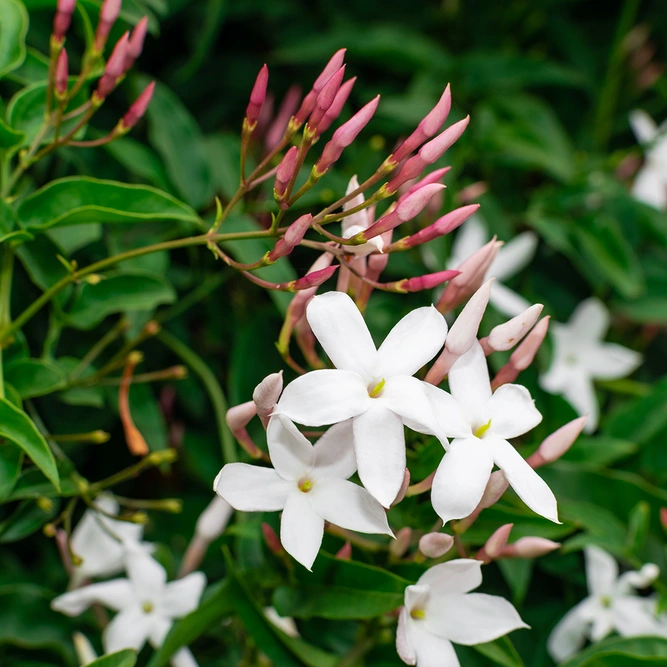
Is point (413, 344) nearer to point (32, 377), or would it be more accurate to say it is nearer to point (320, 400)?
point (320, 400)

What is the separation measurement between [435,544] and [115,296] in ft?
1.20

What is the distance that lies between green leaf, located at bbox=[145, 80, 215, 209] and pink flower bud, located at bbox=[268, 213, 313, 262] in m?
0.35

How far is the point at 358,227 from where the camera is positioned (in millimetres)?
523

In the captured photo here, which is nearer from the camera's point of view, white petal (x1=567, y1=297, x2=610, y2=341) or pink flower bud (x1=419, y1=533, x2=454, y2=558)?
pink flower bud (x1=419, y1=533, x2=454, y2=558)

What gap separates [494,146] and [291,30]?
0.33 metres

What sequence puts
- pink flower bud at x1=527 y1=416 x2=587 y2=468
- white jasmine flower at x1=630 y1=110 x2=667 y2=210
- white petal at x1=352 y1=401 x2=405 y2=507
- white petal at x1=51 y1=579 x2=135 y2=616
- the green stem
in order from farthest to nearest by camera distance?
white jasmine flower at x1=630 y1=110 x2=667 y2=210
the green stem
white petal at x1=51 y1=579 x2=135 y2=616
pink flower bud at x1=527 y1=416 x2=587 y2=468
white petal at x1=352 y1=401 x2=405 y2=507

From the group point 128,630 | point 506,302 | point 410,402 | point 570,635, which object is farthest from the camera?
point 506,302

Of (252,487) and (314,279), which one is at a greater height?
(314,279)

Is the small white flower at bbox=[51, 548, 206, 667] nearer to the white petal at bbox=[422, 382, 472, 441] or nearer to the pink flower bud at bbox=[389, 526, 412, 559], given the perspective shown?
the pink flower bud at bbox=[389, 526, 412, 559]

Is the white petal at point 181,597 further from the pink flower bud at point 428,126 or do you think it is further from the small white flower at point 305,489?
the pink flower bud at point 428,126

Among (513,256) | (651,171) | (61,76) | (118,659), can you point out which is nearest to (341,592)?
(118,659)

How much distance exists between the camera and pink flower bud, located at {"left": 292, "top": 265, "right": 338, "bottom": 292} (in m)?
0.48

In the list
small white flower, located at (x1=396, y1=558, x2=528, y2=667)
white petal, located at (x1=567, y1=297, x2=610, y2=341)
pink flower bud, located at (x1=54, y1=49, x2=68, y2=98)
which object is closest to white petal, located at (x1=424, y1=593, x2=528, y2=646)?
small white flower, located at (x1=396, y1=558, x2=528, y2=667)

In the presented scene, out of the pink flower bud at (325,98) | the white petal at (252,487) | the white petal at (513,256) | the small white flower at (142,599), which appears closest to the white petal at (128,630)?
the small white flower at (142,599)
